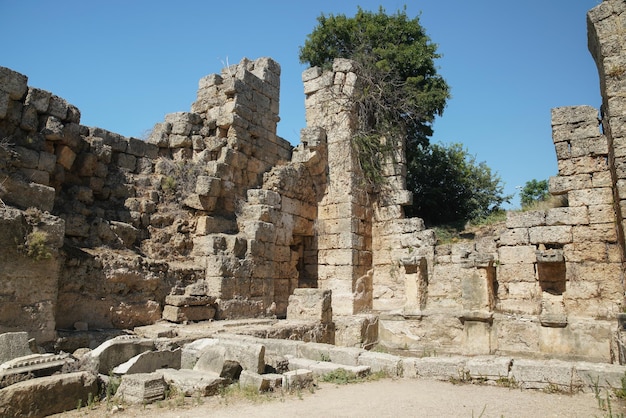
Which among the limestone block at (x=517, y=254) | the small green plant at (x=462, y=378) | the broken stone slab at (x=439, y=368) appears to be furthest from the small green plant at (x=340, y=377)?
the limestone block at (x=517, y=254)

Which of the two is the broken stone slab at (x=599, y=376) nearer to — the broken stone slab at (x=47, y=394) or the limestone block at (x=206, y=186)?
the broken stone slab at (x=47, y=394)

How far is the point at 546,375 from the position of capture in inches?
200

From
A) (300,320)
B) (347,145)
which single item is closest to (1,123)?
(300,320)

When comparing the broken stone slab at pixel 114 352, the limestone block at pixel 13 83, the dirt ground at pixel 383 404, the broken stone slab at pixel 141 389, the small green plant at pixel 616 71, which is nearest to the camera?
the dirt ground at pixel 383 404

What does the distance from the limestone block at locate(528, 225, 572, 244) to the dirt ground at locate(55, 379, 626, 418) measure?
4762 millimetres

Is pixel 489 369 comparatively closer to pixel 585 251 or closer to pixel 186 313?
pixel 585 251

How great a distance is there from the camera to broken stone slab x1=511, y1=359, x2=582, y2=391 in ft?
16.4

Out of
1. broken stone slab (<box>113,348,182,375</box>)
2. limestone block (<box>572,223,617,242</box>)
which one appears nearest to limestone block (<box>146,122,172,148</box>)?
broken stone slab (<box>113,348,182,375</box>)

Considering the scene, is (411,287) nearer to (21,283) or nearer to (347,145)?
(347,145)

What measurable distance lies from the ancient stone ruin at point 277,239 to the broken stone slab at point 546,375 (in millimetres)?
199

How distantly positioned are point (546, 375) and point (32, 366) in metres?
5.33

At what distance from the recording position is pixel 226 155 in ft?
32.4

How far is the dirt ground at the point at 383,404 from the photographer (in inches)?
164

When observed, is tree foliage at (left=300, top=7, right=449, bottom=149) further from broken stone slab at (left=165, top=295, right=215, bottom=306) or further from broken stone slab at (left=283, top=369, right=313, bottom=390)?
broken stone slab at (left=283, top=369, right=313, bottom=390)
